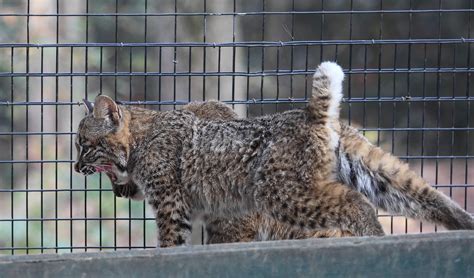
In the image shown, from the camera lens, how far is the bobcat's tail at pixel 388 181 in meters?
6.61

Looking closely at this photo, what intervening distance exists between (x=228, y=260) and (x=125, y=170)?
2.61 m

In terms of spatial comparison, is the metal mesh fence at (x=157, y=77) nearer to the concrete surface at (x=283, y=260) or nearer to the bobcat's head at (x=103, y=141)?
the bobcat's head at (x=103, y=141)

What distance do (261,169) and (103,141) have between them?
3.99 ft

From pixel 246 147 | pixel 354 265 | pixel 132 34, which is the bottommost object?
pixel 354 265

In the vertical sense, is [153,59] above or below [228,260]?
above

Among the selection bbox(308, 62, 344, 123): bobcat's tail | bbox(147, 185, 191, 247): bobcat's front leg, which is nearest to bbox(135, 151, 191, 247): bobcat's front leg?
bbox(147, 185, 191, 247): bobcat's front leg

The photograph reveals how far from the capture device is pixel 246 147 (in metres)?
6.73

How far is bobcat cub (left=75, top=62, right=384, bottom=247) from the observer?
6.48 metres

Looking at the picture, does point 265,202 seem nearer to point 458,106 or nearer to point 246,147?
point 246,147

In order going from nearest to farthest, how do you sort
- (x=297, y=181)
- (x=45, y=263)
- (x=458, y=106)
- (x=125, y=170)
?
(x=45, y=263)
(x=297, y=181)
(x=125, y=170)
(x=458, y=106)

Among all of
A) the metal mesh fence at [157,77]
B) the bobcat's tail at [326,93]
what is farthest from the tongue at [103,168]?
the metal mesh fence at [157,77]

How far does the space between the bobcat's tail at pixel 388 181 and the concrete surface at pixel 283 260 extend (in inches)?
62.4

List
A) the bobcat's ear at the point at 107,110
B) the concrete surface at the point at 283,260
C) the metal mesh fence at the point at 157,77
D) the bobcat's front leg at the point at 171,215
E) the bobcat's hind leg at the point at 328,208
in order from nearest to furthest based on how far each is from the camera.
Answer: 1. the concrete surface at the point at 283,260
2. the bobcat's hind leg at the point at 328,208
3. the bobcat's front leg at the point at 171,215
4. the bobcat's ear at the point at 107,110
5. the metal mesh fence at the point at 157,77

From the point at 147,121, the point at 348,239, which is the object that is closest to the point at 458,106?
the point at 147,121
